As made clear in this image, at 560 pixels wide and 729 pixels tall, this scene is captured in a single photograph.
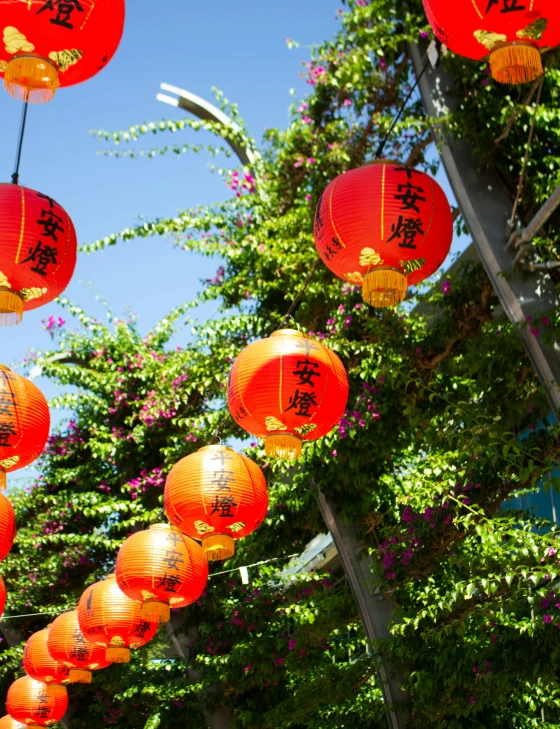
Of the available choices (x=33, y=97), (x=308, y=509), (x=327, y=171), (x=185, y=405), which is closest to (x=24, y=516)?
(x=185, y=405)

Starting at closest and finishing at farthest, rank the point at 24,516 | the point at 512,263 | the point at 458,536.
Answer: the point at 512,263 → the point at 458,536 → the point at 24,516

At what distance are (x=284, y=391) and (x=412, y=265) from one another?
1.00 m

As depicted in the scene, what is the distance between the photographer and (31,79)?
3244 millimetres

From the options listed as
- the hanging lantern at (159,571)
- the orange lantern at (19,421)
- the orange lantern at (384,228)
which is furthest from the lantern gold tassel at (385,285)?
the hanging lantern at (159,571)

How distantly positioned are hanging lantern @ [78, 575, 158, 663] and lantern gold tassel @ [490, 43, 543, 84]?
5.08 meters

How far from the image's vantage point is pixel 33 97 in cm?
331

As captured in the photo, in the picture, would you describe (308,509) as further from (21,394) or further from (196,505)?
(21,394)

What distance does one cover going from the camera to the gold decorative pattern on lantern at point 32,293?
13.2 ft

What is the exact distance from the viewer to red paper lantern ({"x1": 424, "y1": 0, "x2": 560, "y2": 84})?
2986mm

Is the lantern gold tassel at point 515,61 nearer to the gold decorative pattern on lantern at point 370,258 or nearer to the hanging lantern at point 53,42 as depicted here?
the gold decorative pattern on lantern at point 370,258

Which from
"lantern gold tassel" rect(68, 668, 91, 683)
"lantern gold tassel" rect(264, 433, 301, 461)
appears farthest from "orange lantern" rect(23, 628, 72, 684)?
"lantern gold tassel" rect(264, 433, 301, 461)

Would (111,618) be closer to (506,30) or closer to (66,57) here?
(66,57)

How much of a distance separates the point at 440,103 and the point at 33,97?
3.78 m

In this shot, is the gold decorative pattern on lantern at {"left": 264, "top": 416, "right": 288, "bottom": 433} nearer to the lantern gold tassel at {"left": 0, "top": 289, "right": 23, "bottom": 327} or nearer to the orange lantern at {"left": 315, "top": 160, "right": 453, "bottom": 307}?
the orange lantern at {"left": 315, "top": 160, "right": 453, "bottom": 307}
